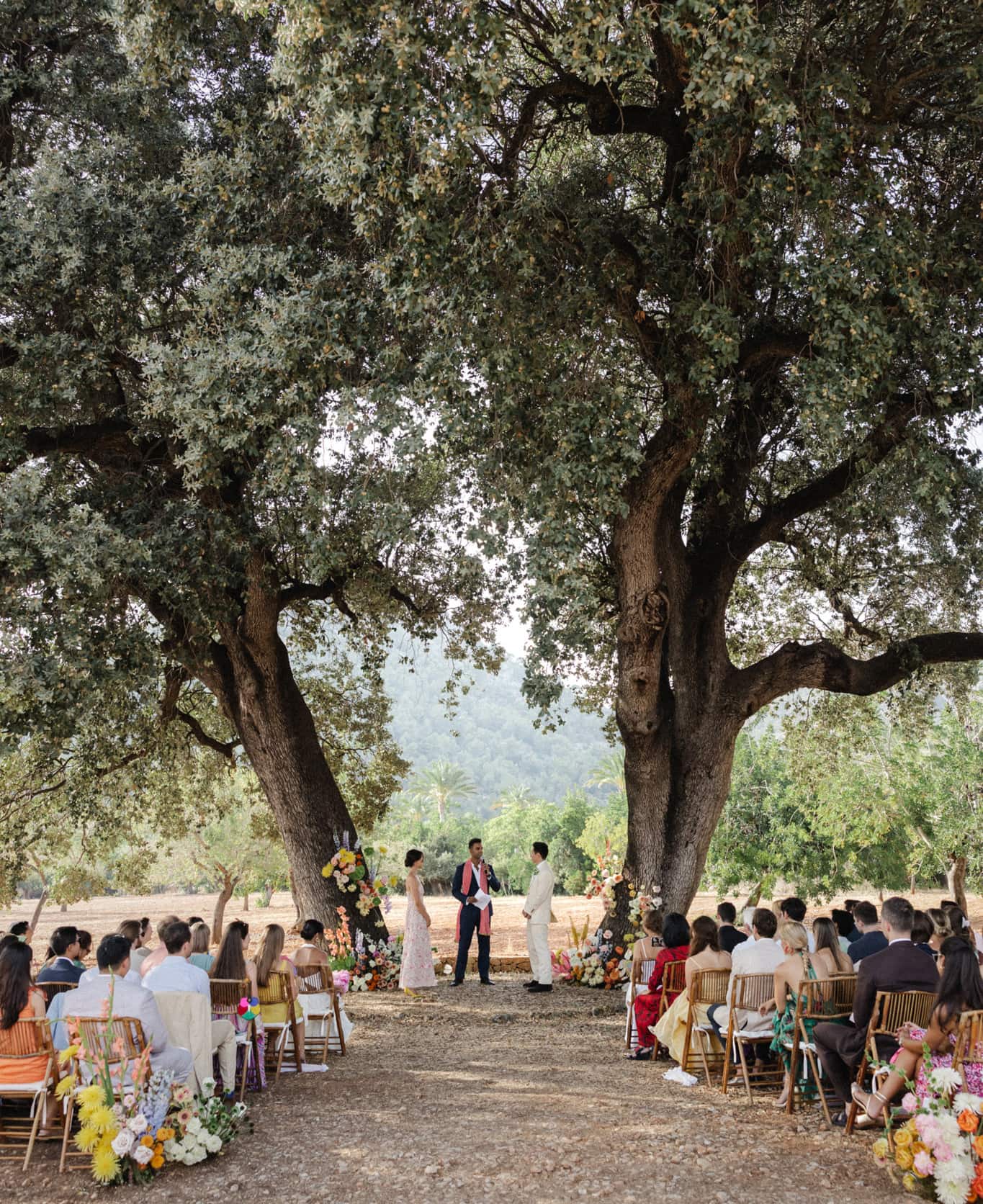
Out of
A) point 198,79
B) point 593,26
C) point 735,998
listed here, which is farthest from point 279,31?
point 735,998

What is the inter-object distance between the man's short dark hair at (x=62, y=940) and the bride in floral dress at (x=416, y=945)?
16.2 ft

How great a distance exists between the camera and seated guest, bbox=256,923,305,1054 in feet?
24.1

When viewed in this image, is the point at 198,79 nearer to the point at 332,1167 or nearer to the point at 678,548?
the point at 678,548

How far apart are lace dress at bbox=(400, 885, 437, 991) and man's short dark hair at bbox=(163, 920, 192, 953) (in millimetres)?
6158

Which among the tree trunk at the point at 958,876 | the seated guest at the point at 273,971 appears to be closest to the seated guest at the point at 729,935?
the seated guest at the point at 273,971

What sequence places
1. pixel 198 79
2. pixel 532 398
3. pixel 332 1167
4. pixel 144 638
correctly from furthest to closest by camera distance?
pixel 198 79 → pixel 144 638 → pixel 532 398 → pixel 332 1167

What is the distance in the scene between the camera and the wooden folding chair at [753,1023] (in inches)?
271

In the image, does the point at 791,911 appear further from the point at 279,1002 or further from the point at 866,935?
the point at 279,1002

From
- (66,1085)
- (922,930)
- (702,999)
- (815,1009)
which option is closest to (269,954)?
(66,1085)

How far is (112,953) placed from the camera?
5.68 meters

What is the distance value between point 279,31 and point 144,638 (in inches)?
210

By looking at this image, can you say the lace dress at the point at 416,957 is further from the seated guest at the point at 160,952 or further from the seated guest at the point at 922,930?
the seated guest at the point at 922,930

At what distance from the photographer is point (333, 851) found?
1252 centimetres

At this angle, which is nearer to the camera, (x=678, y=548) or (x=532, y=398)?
(x=532, y=398)
